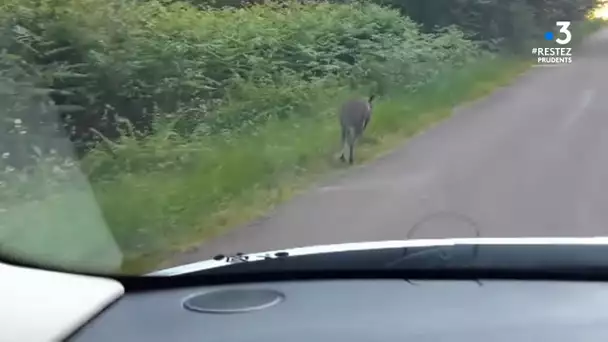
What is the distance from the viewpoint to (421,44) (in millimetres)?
5594

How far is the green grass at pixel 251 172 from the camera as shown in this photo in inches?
153

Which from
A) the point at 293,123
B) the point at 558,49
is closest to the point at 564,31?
the point at 558,49

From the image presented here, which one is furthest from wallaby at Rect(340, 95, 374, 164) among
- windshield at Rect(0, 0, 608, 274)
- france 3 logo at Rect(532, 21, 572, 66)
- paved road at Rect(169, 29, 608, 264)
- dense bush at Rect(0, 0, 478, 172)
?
france 3 logo at Rect(532, 21, 572, 66)

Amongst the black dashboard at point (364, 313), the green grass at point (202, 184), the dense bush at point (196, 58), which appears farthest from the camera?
the dense bush at point (196, 58)

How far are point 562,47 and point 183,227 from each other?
1838 mm

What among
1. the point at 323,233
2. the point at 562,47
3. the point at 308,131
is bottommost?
the point at 323,233

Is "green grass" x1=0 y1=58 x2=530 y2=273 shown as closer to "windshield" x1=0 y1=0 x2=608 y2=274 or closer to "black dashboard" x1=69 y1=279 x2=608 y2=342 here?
"windshield" x1=0 y1=0 x2=608 y2=274

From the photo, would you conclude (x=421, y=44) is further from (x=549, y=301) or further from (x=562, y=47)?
(x=549, y=301)

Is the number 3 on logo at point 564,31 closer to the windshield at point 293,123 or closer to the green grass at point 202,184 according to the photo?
the windshield at point 293,123

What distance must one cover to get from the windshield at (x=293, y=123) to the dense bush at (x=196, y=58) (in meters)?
0.01

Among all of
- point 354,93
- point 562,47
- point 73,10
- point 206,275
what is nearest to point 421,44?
point 354,93

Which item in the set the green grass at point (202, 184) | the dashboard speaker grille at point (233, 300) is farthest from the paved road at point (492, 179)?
the dashboard speaker grille at point (233, 300)

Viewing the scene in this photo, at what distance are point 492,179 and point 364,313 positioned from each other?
267 centimetres

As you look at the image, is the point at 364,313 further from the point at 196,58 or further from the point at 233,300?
the point at 196,58
